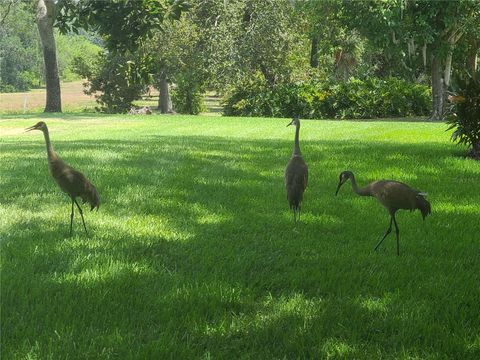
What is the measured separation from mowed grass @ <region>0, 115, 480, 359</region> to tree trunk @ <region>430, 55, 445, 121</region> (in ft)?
67.0

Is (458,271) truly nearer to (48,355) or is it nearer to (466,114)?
(48,355)

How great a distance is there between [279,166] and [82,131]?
13637mm

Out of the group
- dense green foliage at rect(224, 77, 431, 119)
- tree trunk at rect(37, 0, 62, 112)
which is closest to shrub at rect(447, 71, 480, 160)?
dense green foliage at rect(224, 77, 431, 119)

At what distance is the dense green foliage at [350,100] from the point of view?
103 ft

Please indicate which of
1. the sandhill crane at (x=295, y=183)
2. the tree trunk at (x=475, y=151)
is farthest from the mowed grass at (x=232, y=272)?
the tree trunk at (x=475, y=151)

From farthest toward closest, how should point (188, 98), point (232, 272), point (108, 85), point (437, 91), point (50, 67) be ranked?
point (188, 98)
point (108, 85)
point (50, 67)
point (437, 91)
point (232, 272)

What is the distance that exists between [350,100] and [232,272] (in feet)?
92.0

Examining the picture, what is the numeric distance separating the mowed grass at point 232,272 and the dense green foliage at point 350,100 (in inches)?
908

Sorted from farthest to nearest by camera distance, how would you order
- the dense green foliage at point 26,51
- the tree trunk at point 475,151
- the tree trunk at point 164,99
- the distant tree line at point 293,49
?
the tree trunk at point 164,99
the distant tree line at point 293,49
the dense green foliage at point 26,51
the tree trunk at point 475,151

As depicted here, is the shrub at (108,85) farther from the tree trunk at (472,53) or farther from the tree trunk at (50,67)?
the tree trunk at (472,53)

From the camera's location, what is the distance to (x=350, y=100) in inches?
1243

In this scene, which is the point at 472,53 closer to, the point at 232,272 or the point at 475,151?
the point at 475,151

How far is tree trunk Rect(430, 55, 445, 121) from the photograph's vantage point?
1113 inches

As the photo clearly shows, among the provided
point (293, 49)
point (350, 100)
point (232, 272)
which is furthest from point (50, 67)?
point (232, 272)
